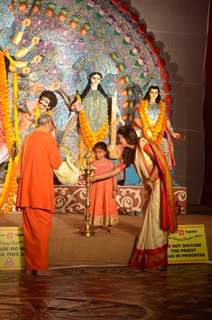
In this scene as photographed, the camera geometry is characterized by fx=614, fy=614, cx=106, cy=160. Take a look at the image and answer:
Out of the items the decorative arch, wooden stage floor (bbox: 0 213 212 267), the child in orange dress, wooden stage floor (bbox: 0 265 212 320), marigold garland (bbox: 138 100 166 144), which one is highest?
the decorative arch

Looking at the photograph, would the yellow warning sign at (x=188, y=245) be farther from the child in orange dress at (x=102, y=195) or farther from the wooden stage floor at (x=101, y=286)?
the child in orange dress at (x=102, y=195)

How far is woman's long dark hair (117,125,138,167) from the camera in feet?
27.6

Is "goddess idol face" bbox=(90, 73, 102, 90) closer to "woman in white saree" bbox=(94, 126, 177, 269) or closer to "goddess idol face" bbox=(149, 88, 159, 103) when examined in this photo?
"goddess idol face" bbox=(149, 88, 159, 103)

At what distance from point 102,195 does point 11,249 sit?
4.75 feet

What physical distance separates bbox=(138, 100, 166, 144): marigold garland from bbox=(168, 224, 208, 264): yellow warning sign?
9.79ft

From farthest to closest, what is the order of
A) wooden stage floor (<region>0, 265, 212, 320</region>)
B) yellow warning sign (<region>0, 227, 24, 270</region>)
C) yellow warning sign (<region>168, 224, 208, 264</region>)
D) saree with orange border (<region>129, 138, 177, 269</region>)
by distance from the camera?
yellow warning sign (<region>168, 224, 208, 264</region>) → saree with orange border (<region>129, 138, 177, 269</region>) → yellow warning sign (<region>0, 227, 24, 270</region>) → wooden stage floor (<region>0, 265, 212, 320</region>)

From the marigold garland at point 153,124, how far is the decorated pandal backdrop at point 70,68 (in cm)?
13

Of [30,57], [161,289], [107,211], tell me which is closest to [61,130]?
[30,57]

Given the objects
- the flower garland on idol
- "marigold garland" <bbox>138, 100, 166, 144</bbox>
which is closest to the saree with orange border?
the flower garland on idol

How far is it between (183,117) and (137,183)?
51.2 inches

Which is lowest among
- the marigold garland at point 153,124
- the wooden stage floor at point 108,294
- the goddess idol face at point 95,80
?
the wooden stage floor at point 108,294

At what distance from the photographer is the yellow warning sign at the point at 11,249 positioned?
5148mm

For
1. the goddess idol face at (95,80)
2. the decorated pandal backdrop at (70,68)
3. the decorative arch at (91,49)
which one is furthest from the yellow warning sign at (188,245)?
the goddess idol face at (95,80)

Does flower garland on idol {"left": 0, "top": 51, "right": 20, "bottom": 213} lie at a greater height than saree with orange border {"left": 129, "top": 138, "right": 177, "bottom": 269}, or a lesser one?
greater
